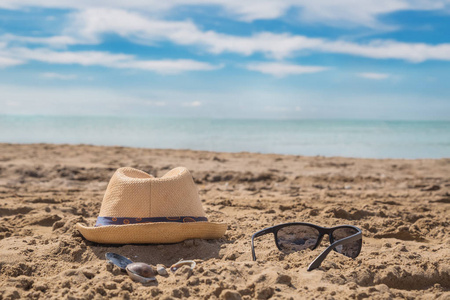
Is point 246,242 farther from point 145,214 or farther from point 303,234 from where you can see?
point 145,214

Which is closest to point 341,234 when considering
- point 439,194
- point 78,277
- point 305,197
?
point 78,277

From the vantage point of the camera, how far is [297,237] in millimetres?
3164

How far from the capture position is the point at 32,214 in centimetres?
458

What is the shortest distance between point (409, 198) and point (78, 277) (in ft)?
17.2

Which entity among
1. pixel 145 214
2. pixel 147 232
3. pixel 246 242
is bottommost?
pixel 246 242

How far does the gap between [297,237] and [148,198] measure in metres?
1.17

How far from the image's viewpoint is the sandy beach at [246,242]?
2396 mm

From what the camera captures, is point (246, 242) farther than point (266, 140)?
No

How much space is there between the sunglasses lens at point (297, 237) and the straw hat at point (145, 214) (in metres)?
0.61

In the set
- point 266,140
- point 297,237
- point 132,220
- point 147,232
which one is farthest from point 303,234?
point 266,140

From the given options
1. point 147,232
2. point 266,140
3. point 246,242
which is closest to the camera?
point 147,232

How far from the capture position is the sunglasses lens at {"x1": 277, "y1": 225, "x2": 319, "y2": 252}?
3.14m

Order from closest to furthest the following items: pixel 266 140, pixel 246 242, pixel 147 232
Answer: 1. pixel 147 232
2. pixel 246 242
3. pixel 266 140

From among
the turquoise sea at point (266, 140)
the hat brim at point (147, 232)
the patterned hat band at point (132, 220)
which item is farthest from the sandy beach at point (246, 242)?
the turquoise sea at point (266, 140)
